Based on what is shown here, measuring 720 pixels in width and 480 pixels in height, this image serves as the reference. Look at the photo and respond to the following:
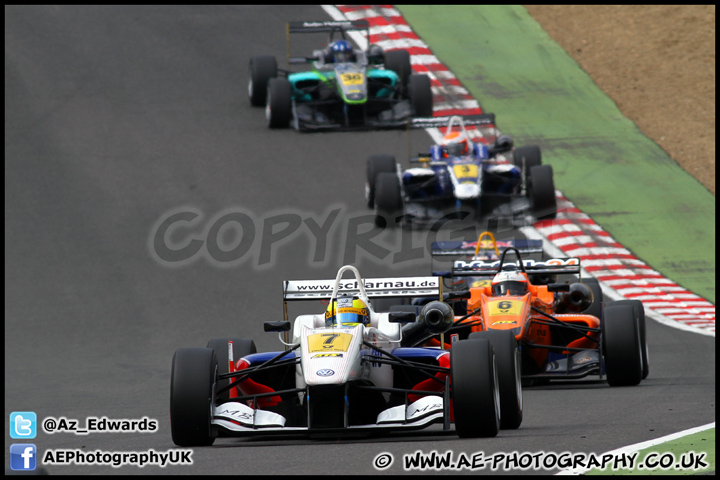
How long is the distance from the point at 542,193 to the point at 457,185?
1.66 m

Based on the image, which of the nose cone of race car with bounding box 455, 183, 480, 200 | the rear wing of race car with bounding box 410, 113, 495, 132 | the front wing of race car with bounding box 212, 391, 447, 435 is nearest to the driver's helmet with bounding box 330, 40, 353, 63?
the rear wing of race car with bounding box 410, 113, 495, 132

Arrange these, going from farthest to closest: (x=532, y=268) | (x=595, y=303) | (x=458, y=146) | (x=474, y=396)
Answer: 1. (x=458, y=146)
2. (x=595, y=303)
3. (x=532, y=268)
4. (x=474, y=396)

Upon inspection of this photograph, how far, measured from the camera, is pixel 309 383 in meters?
9.75

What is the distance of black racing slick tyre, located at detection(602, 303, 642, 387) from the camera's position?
13508 mm

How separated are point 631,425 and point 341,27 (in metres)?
18.9

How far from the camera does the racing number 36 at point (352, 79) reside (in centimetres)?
2644

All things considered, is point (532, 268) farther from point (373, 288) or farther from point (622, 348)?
point (373, 288)

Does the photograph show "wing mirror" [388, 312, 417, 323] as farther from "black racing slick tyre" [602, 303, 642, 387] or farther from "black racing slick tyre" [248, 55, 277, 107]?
"black racing slick tyre" [248, 55, 277, 107]

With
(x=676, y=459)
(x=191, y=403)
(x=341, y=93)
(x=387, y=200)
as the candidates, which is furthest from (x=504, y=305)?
(x=341, y=93)

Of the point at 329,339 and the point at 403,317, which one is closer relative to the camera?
the point at 329,339

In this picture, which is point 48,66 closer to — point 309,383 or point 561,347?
point 561,347

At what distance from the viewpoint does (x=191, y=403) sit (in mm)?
9750

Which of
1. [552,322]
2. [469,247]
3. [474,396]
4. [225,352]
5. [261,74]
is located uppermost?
[261,74]

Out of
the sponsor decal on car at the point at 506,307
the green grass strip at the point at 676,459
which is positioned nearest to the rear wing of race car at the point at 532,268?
the sponsor decal on car at the point at 506,307
